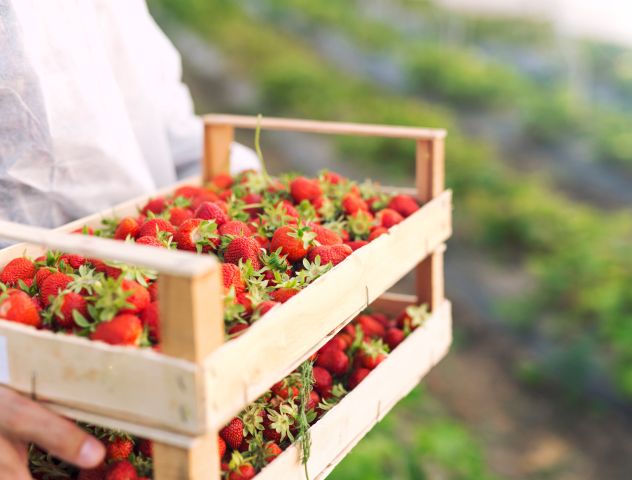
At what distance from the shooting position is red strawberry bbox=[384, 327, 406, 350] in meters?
1.72

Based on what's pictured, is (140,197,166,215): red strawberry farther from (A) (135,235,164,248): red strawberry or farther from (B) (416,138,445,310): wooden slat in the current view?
(B) (416,138,445,310): wooden slat

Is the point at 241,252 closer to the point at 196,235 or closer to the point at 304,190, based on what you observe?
the point at 196,235

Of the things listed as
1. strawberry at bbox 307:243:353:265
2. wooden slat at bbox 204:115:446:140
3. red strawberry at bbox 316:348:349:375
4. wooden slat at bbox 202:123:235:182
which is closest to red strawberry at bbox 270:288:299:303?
strawberry at bbox 307:243:353:265

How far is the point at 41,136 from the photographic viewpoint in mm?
1618

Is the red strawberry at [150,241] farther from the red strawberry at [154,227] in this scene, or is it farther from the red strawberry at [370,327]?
the red strawberry at [370,327]

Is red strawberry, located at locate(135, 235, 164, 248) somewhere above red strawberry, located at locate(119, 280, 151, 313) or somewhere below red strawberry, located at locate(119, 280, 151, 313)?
above

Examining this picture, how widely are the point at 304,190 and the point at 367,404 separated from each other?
421mm

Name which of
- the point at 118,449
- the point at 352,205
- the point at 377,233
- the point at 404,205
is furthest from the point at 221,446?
the point at 404,205

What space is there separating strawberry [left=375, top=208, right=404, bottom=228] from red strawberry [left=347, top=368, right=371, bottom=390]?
0.26 metres

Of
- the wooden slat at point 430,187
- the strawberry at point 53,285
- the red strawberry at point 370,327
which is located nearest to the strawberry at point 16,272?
the strawberry at point 53,285

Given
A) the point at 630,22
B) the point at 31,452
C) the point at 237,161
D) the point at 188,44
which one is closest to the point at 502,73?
the point at 630,22

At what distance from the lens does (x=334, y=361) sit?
157 centimetres

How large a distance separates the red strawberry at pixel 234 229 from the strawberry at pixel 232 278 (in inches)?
5.8

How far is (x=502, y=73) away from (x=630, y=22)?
1.53 meters
